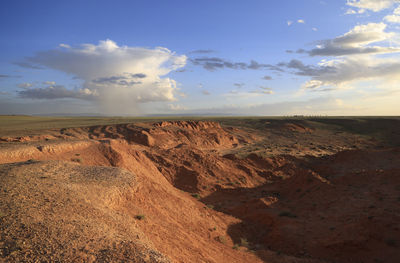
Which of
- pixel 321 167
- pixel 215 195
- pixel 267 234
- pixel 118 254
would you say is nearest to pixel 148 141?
pixel 215 195

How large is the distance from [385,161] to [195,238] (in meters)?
20.2

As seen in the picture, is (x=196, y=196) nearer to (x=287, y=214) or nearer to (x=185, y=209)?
(x=185, y=209)

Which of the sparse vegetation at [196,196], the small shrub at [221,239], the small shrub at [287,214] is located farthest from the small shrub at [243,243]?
the sparse vegetation at [196,196]

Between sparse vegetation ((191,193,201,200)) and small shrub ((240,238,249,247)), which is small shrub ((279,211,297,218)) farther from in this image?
sparse vegetation ((191,193,201,200))

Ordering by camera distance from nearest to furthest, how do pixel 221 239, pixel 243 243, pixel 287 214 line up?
pixel 221 239 < pixel 243 243 < pixel 287 214

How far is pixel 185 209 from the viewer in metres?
11.8

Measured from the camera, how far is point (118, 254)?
5098 mm

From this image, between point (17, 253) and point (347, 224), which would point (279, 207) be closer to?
point (347, 224)

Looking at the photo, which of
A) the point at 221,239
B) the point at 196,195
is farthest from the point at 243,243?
the point at 196,195

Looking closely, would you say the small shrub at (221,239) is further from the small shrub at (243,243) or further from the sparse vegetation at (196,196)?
the sparse vegetation at (196,196)

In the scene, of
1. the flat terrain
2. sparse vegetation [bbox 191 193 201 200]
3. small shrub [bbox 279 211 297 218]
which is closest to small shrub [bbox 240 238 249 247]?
the flat terrain

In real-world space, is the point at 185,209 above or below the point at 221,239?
above

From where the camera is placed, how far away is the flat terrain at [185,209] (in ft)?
18.4

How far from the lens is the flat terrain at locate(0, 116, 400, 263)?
5605 mm
